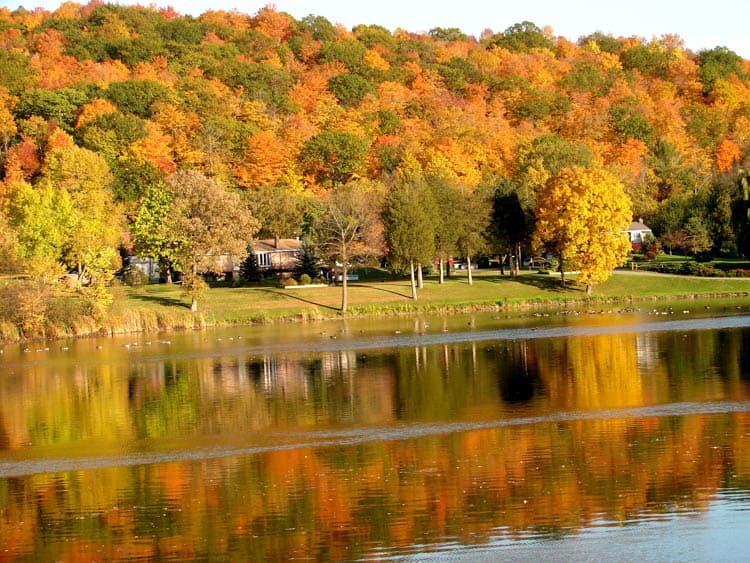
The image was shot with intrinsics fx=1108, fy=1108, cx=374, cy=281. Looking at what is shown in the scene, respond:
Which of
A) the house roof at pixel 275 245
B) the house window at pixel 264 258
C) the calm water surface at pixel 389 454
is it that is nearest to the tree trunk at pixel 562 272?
the house roof at pixel 275 245

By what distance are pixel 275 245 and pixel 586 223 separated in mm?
32385

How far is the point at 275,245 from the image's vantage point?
104m

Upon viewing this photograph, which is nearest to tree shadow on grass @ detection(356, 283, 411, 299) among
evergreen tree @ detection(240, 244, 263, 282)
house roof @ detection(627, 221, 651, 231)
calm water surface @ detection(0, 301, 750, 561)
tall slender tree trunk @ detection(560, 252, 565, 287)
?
evergreen tree @ detection(240, 244, 263, 282)

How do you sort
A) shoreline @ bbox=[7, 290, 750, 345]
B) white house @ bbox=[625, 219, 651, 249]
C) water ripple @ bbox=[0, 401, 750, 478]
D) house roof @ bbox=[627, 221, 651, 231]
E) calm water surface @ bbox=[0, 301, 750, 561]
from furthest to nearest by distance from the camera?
house roof @ bbox=[627, 221, 651, 231], white house @ bbox=[625, 219, 651, 249], shoreline @ bbox=[7, 290, 750, 345], water ripple @ bbox=[0, 401, 750, 478], calm water surface @ bbox=[0, 301, 750, 561]

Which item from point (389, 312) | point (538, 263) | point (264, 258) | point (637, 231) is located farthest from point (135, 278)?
point (637, 231)

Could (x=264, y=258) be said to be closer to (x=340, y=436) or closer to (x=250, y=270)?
(x=250, y=270)

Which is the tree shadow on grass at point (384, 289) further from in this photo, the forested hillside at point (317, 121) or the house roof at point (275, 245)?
the house roof at point (275, 245)

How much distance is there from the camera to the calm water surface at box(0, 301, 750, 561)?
19.2 meters

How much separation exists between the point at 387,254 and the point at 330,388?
45.9m

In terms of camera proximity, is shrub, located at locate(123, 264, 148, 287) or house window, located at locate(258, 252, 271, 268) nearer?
shrub, located at locate(123, 264, 148, 287)

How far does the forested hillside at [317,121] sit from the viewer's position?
103188mm

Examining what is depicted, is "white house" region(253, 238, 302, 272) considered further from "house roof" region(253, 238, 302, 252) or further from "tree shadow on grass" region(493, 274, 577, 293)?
"tree shadow on grass" region(493, 274, 577, 293)

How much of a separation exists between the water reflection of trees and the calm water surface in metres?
0.08

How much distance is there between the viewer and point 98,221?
87812 mm
